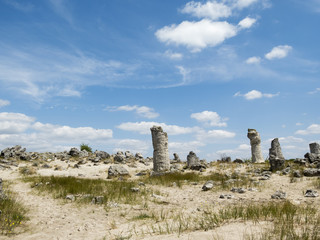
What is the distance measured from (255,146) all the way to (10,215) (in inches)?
812

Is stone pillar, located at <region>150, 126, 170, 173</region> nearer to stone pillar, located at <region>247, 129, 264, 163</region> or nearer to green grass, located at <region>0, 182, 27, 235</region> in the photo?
stone pillar, located at <region>247, 129, 264, 163</region>

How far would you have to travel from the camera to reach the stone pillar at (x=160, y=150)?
57.4 feet

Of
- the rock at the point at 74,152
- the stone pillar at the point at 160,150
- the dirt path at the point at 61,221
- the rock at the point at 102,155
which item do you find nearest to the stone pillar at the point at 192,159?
the stone pillar at the point at 160,150

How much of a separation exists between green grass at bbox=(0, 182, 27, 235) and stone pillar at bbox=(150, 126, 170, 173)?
10.5 metres

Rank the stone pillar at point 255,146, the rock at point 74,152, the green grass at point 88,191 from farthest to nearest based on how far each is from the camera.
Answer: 1. the rock at point 74,152
2. the stone pillar at point 255,146
3. the green grass at point 88,191

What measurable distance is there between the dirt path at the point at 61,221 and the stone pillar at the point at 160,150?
29.2 ft

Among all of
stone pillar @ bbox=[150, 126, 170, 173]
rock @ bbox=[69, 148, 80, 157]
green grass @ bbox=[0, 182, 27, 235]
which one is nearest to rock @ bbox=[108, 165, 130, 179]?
stone pillar @ bbox=[150, 126, 170, 173]

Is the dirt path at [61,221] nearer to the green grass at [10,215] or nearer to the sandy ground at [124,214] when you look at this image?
the sandy ground at [124,214]

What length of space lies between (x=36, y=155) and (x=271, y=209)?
25.4m

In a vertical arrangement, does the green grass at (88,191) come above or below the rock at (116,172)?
below

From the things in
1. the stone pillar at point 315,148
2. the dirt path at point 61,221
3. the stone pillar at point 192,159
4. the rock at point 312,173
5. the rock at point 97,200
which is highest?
the stone pillar at point 315,148

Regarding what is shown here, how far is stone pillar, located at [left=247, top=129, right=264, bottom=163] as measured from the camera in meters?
22.8

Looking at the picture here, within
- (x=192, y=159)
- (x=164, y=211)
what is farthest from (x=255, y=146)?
(x=164, y=211)

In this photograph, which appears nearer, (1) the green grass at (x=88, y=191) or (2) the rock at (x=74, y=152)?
(1) the green grass at (x=88, y=191)
